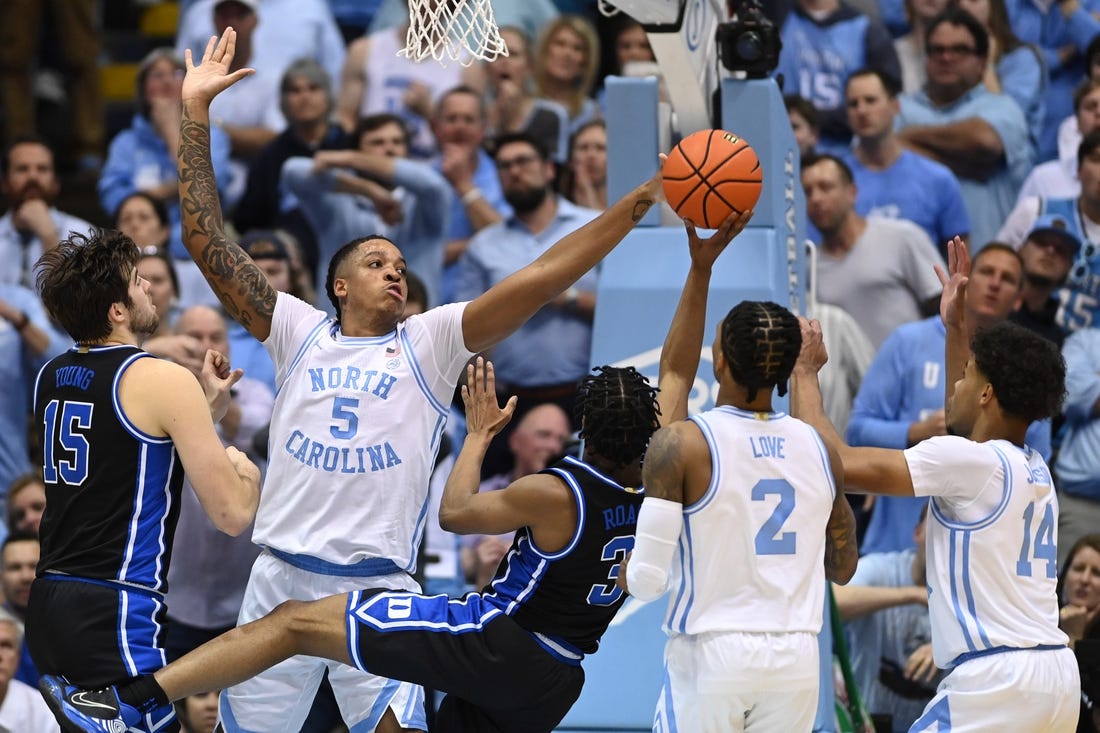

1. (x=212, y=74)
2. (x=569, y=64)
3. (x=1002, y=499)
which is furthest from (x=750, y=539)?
(x=569, y=64)

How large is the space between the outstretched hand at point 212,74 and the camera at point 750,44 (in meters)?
2.52

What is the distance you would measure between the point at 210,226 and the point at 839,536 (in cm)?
260

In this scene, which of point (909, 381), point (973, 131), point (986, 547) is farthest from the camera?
point (973, 131)

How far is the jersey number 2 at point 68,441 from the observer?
535cm

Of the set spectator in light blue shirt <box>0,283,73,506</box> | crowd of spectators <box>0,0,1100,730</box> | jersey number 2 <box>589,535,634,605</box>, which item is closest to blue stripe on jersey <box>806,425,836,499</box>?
jersey number 2 <box>589,535,634,605</box>

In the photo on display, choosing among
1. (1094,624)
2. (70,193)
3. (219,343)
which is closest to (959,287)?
(1094,624)

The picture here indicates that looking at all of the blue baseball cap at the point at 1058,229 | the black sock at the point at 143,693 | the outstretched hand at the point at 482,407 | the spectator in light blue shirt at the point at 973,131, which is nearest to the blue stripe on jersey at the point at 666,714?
the outstretched hand at the point at 482,407

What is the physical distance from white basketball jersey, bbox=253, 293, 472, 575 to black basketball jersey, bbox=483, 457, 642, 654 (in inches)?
19.0

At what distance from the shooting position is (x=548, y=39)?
459 inches

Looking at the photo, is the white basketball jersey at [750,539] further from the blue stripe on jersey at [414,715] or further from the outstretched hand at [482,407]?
the blue stripe on jersey at [414,715]

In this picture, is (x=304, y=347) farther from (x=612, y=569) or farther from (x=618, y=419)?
(x=612, y=569)

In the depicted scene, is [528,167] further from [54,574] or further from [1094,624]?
[54,574]

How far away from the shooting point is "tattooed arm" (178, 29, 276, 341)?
6.21m

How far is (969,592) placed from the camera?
5.50 meters
